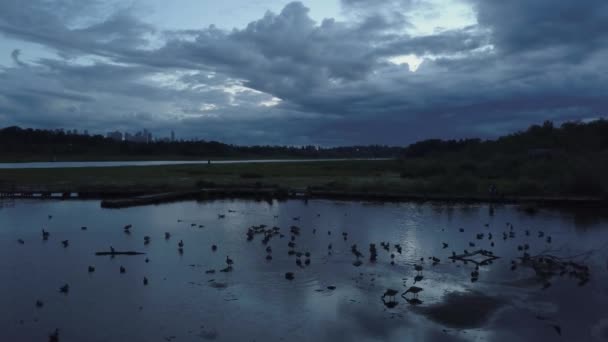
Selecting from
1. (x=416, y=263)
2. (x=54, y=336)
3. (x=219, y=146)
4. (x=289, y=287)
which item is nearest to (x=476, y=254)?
(x=416, y=263)

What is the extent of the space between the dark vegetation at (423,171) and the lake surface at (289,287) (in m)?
13.8

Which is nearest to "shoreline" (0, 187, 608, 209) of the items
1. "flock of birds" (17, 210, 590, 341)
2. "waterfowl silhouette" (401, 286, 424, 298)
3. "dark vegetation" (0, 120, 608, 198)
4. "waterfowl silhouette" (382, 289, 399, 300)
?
"dark vegetation" (0, 120, 608, 198)

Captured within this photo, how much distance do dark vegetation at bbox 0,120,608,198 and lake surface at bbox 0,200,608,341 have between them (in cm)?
1380

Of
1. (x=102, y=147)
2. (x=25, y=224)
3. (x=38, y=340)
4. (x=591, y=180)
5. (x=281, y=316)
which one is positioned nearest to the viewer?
(x=38, y=340)

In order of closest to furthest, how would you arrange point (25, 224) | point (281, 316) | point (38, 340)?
point (38, 340) → point (281, 316) → point (25, 224)

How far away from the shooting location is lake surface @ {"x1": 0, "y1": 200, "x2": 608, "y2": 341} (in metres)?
Result: 9.38

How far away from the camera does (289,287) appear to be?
12031mm

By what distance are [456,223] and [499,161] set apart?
1509 inches

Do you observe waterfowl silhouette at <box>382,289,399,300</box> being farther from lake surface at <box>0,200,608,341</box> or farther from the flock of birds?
lake surface at <box>0,200,608,341</box>

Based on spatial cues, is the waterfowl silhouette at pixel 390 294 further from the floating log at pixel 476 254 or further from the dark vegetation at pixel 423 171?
the dark vegetation at pixel 423 171

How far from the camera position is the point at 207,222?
2281 cm

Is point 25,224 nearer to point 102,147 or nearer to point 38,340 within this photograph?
point 38,340

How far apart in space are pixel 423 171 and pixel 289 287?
150 feet

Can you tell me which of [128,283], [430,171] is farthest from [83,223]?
[430,171]
